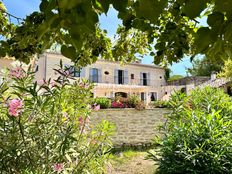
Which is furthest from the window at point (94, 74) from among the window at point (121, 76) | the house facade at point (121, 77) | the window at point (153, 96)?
the window at point (153, 96)

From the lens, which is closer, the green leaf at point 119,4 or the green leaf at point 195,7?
the green leaf at point 195,7

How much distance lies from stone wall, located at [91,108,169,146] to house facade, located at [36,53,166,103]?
12932 millimetres

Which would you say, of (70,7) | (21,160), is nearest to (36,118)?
(21,160)

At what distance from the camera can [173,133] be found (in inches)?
265

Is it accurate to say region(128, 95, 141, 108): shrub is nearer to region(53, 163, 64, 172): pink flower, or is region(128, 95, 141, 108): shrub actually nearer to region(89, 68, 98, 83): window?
region(53, 163, 64, 172): pink flower

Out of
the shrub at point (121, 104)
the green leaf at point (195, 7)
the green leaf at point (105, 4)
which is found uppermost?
the green leaf at point (105, 4)

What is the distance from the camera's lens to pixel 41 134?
3.68 meters

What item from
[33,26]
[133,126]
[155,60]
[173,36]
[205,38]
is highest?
[33,26]

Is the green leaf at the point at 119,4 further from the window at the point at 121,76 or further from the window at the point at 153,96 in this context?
the window at the point at 153,96

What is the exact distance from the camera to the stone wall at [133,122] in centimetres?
1275

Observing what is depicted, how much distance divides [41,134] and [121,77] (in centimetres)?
2711

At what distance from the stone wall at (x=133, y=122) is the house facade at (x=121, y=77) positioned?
12.9 metres

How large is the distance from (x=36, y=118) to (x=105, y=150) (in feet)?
4.52

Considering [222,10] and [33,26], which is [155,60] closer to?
[33,26]
